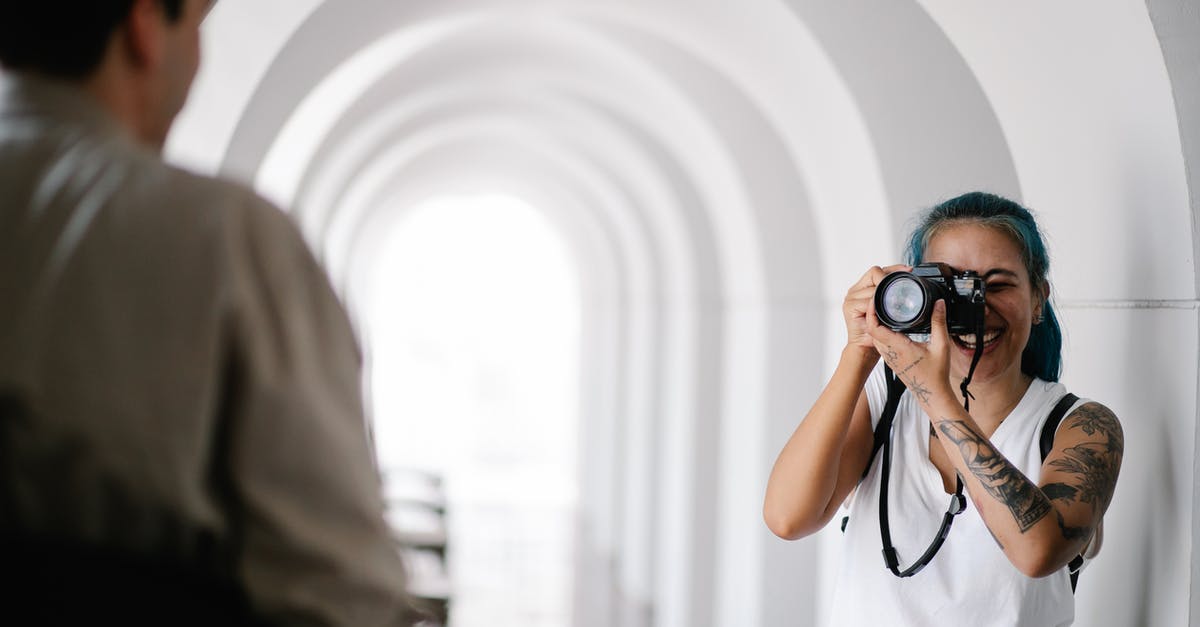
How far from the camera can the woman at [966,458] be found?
2.12 m

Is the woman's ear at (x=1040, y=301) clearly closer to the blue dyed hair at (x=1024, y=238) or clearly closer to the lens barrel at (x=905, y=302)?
the blue dyed hair at (x=1024, y=238)

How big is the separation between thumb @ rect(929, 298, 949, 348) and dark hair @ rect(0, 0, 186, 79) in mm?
1571

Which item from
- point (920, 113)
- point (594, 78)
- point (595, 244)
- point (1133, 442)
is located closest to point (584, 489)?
point (595, 244)

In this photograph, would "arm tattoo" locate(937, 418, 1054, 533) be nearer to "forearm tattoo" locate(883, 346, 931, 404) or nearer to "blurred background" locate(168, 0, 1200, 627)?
"forearm tattoo" locate(883, 346, 931, 404)

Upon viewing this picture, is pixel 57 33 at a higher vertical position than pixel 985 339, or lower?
higher

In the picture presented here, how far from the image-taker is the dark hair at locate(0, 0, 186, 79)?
1141 millimetres

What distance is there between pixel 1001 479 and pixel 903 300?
40 centimetres

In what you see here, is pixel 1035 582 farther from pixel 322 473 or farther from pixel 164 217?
pixel 164 217

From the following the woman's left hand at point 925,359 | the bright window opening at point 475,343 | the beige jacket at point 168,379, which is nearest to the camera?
the beige jacket at point 168,379

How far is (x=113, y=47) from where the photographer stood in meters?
1.18

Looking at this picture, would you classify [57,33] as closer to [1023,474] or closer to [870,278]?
[870,278]

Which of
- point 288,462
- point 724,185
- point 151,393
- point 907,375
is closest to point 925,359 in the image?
point 907,375

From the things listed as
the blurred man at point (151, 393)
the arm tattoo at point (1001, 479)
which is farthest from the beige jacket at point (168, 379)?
the arm tattoo at point (1001, 479)

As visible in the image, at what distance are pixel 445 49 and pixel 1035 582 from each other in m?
5.42
